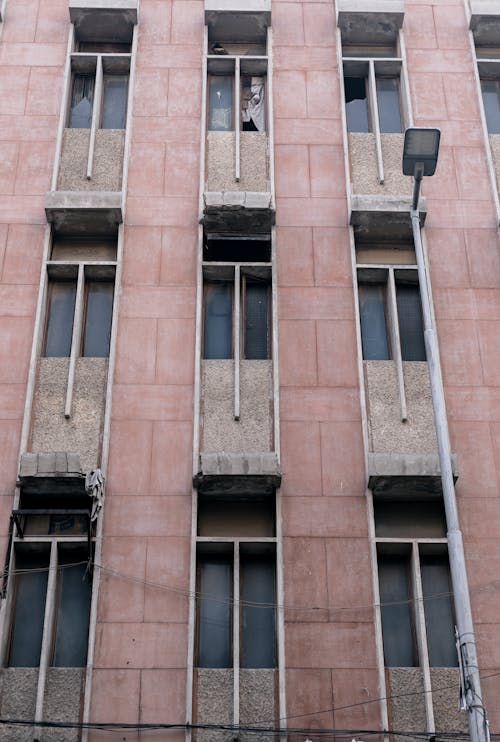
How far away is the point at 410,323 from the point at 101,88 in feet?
30.2

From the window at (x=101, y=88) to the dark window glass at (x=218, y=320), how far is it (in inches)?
193

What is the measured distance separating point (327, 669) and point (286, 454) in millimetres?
3873

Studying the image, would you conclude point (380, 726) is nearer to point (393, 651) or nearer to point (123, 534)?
point (393, 651)

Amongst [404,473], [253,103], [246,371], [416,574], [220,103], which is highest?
[220,103]

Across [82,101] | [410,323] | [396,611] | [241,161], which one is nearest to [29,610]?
[396,611]

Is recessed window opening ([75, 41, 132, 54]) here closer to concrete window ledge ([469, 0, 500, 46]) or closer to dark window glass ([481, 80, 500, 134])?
concrete window ledge ([469, 0, 500, 46])

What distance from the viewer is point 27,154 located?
63.3 ft

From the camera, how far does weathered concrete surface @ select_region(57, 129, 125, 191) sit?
18.9 m

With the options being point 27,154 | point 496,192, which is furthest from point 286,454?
point 27,154

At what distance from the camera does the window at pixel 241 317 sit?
17.5 meters

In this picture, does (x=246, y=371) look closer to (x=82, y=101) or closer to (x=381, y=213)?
(x=381, y=213)

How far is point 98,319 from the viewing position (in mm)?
17891

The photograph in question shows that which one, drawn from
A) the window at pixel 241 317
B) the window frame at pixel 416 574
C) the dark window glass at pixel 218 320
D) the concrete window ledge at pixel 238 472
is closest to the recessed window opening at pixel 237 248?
the window at pixel 241 317

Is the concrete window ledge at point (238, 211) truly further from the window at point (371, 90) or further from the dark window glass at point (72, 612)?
the dark window glass at point (72, 612)
